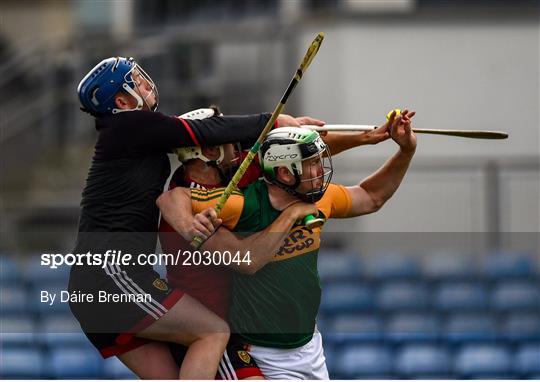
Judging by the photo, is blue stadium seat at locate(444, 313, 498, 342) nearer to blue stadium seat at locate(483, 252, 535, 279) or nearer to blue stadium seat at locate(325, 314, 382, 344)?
blue stadium seat at locate(483, 252, 535, 279)

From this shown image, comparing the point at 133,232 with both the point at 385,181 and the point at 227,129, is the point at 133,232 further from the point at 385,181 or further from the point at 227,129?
the point at 385,181

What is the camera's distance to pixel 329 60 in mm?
10359

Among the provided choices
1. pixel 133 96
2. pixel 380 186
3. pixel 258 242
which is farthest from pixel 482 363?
pixel 133 96

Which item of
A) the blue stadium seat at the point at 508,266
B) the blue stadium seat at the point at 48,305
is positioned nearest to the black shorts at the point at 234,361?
the blue stadium seat at the point at 48,305

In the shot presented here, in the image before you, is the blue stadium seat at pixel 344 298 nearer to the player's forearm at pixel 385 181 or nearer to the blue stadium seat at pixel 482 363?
the blue stadium seat at pixel 482 363

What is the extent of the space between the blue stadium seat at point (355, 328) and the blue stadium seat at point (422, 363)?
286 mm

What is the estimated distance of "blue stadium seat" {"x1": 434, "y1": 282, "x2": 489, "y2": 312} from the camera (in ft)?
29.0

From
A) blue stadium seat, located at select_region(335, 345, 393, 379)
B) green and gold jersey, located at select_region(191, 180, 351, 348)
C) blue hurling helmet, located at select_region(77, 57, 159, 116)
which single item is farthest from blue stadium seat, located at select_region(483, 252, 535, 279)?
blue hurling helmet, located at select_region(77, 57, 159, 116)

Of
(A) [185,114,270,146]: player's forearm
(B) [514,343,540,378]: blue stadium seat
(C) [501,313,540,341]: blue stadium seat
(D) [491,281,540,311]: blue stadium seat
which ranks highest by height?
(A) [185,114,270,146]: player's forearm

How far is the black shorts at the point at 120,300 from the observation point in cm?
450

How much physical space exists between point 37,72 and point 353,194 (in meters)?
7.51

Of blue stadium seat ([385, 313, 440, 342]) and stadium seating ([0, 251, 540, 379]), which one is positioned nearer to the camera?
stadium seating ([0, 251, 540, 379])

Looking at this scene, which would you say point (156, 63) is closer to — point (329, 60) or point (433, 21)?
point (329, 60)

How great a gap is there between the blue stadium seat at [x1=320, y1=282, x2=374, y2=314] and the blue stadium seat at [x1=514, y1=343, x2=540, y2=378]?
3.66ft
